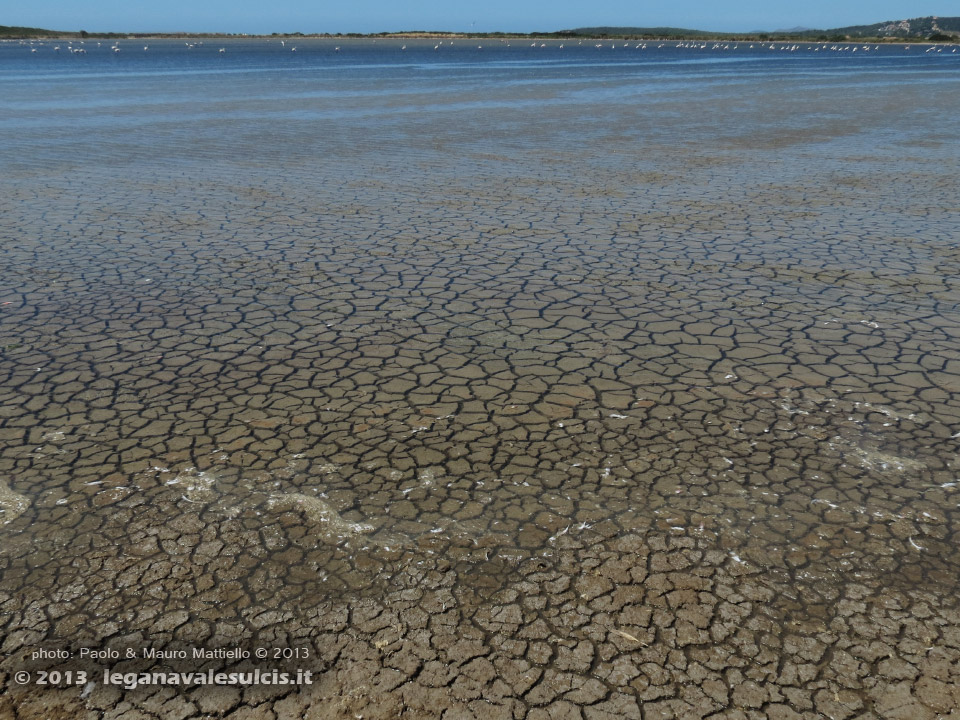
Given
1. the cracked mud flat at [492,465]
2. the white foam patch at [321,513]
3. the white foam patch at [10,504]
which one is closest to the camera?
the cracked mud flat at [492,465]

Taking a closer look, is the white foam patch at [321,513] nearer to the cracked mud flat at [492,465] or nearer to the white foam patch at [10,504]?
the cracked mud flat at [492,465]

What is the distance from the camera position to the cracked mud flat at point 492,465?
3.12 meters

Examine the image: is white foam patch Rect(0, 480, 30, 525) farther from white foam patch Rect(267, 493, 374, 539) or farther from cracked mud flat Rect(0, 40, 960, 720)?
white foam patch Rect(267, 493, 374, 539)

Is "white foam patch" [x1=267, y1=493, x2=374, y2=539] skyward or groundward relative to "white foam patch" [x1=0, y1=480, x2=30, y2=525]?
groundward

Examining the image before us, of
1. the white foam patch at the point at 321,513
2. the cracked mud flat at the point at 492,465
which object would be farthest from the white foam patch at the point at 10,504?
the white foam patch at the point at 321,513

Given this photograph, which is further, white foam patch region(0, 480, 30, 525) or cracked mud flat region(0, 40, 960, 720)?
white foam patch region(0, 480, 30, 525)

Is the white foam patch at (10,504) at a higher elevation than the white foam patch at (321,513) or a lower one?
higher

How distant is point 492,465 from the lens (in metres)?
4.47

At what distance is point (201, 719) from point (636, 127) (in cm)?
1859

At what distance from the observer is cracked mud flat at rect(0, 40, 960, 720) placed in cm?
312

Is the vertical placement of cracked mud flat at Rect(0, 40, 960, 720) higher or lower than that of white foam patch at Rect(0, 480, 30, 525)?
lower

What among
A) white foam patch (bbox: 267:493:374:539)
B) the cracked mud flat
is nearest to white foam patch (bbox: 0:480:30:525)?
the cracked mud flat

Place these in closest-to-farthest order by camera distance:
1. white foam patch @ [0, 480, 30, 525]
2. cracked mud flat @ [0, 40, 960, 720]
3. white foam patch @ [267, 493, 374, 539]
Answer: cracked mud flat @ [0, 40, 960, 720] < white foam patch @ [267, 493, 374, 539] < white foam patch @ [0, 480, 30, 525]

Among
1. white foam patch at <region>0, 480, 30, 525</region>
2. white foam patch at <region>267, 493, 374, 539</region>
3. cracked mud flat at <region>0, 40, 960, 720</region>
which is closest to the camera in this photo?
cracked mud flat at <region>0, 40, 960, 720</region>
